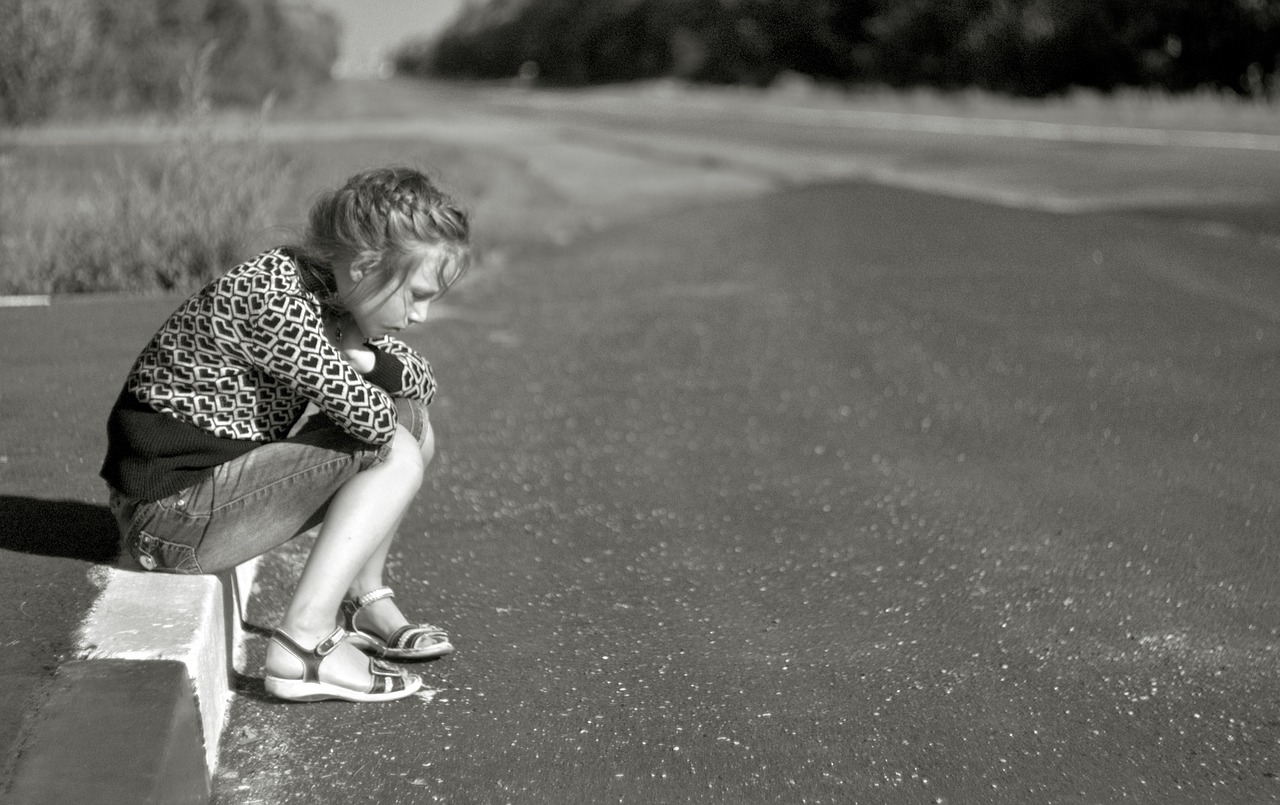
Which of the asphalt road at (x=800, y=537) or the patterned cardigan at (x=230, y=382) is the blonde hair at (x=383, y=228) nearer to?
the patterned cardigan at (x=230, y=382)

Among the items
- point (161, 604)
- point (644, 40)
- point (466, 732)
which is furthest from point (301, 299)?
point (644, 40)

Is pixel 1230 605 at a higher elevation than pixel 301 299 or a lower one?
lower

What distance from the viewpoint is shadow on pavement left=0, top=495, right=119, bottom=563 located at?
3443 millimetres

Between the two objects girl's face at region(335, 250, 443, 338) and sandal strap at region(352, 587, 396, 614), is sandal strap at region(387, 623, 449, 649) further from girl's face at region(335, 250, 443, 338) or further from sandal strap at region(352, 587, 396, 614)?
girl's face at region(335, 250, 443, 338)

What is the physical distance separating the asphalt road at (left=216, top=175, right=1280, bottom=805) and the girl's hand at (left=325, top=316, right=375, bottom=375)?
0.76 metres

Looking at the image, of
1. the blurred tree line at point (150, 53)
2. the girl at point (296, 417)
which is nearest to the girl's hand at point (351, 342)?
the girl at point (296, 417)

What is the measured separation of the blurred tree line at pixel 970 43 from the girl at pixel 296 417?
79.1 ft

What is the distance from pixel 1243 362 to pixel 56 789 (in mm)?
5187

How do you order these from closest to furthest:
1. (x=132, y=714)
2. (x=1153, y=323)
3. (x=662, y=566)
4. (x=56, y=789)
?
(x=56, y=789) < (x=132, y=714) < (x=662, y=566) < (x=1153, y=323)

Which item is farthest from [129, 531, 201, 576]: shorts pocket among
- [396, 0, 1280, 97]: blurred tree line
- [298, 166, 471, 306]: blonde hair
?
[396, 0, 1280, 97]: blurred tree line

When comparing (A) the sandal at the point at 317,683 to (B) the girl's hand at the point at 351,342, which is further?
(B) the girl's hand at the point at 351,342

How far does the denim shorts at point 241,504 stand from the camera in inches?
122

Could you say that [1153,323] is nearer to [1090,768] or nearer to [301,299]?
[1090,768]

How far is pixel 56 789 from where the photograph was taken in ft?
7.85
